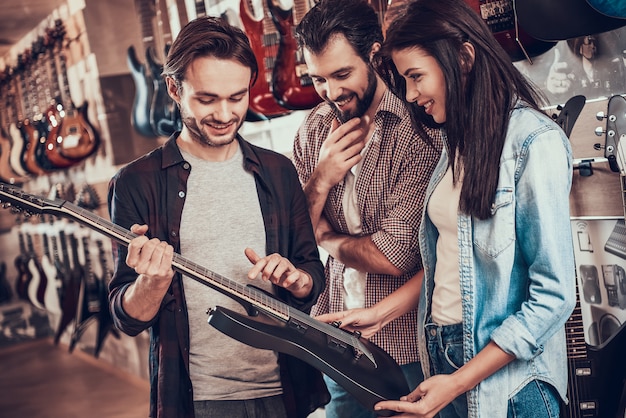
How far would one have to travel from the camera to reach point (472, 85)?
1700 millimetres

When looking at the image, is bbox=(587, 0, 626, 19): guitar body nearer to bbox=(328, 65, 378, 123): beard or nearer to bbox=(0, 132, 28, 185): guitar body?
bbox=(328, 65, 378, 123): beard

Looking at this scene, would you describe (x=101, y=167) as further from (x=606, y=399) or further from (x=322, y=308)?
(x=606, y=399)

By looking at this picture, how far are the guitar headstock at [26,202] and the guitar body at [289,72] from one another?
2.90 ft

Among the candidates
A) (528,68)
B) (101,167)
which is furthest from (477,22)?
(101,167)

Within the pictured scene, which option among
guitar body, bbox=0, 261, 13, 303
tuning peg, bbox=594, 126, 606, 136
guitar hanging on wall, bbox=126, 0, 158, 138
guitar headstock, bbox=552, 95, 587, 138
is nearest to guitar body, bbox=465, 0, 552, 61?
guitar headstock, bbox=552, 95, 587, 138

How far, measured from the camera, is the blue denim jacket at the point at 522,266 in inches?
62.4

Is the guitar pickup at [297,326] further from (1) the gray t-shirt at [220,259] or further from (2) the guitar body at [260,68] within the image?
(2) the guitar body at [260,68]

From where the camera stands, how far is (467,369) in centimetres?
167

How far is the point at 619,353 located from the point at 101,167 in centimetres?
187

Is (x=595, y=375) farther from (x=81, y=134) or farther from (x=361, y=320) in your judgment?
(x=81, y=134)

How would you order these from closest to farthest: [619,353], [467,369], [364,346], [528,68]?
[467,369], [364,346], [619,353], [528,68]

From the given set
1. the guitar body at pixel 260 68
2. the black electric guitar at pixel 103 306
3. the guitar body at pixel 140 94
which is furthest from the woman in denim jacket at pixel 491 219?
the black electric guitar at pixel 103 306

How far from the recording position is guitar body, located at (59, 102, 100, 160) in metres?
2.77

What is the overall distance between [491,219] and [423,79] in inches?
15.0
